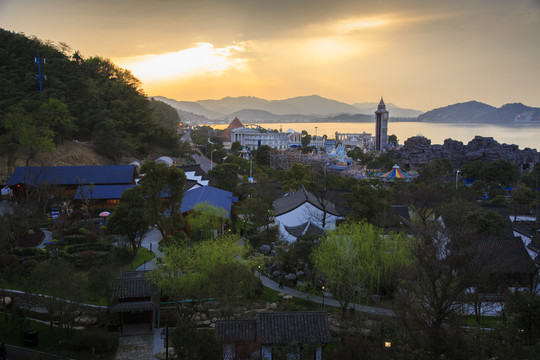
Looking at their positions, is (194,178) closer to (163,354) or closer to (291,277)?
(291,277)

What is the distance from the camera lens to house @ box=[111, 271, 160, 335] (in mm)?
14586

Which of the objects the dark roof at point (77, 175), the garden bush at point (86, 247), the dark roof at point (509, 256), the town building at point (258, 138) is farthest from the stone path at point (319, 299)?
the town building at point (258, 138)

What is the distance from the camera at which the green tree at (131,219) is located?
20.6 meters

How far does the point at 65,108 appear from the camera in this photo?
4256 centimetres

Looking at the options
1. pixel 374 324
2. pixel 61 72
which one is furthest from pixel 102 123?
pixel 374 324

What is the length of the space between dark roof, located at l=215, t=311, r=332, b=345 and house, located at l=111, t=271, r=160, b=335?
3.73 meters

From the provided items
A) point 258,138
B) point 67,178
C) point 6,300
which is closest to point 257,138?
point 258,138

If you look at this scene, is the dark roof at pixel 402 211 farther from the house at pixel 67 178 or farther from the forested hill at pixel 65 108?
the forested hill at pixel 65 108

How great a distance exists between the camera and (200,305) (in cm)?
1611

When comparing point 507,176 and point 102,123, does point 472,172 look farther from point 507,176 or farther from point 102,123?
point 102,123

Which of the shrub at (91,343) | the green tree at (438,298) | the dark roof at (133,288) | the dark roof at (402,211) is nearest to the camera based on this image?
the green tree at (438,298)

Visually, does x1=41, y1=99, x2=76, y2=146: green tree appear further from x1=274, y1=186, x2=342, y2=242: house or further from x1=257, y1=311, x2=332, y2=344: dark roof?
x1=257, y1=311, x2=332, y2=344: dark roof

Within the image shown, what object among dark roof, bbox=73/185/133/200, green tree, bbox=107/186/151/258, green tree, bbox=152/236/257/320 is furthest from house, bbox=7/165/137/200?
green tree, bbox=152/236/257/320

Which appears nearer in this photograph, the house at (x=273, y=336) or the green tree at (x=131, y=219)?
the house at (x=273, y=336)
